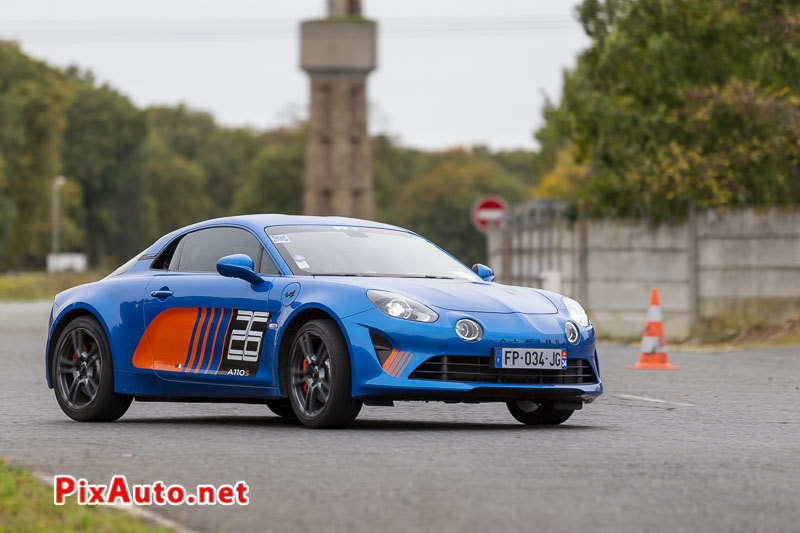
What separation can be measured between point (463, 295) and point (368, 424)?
3.77 ft

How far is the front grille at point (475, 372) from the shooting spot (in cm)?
985

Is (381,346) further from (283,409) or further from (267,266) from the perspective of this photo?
(283,409)

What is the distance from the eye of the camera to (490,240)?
3325 cm

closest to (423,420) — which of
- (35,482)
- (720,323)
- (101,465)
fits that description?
(101,465)

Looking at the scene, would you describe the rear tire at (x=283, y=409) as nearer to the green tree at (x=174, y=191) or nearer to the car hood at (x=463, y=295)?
the car hood at (x=463, y=295)

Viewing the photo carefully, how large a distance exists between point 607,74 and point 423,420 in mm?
17399

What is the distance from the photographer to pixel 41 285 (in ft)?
219

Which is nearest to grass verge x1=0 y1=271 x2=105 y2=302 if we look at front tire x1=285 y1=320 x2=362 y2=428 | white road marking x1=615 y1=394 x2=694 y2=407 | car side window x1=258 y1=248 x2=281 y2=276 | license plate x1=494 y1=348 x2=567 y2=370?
white road marking x1=615 y1=394 x2=694 y2=407

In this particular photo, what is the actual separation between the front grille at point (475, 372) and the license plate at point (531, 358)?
0.14 ft

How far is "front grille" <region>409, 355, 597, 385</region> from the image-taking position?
985cm

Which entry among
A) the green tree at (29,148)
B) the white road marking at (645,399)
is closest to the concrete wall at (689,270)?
the white road marking at (645,399)

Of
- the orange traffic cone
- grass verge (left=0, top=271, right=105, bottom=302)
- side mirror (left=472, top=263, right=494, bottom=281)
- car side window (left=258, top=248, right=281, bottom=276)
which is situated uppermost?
car side window (left=258, top=248, right=281, bottom=276)

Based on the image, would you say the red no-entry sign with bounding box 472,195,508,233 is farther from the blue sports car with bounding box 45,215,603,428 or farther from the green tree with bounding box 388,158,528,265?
the green tree with bounding box 388,158,528,265

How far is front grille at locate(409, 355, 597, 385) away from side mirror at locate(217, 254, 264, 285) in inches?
55.1
